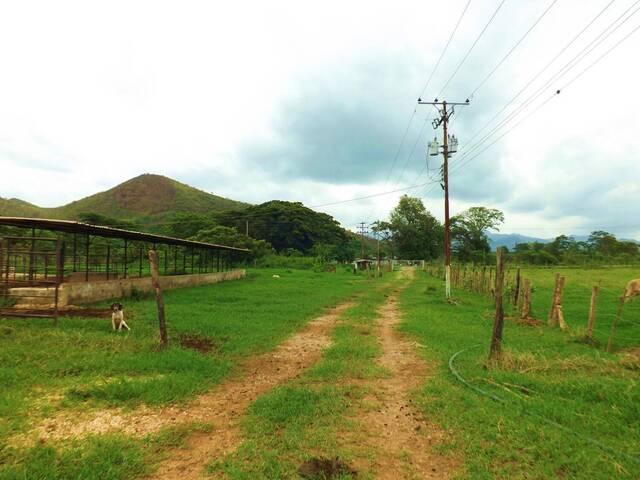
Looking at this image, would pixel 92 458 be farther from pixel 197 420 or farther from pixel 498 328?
pixel 498 328

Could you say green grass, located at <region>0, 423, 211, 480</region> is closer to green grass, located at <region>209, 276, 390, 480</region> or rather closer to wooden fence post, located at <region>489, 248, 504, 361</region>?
green grass, located at <region>209, 276, 390, 480</region>

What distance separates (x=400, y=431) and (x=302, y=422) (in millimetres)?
1283

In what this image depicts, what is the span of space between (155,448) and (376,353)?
583 centimetres

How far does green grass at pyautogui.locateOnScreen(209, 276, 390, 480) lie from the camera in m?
4.09

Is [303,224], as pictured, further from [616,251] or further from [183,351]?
[183,351]

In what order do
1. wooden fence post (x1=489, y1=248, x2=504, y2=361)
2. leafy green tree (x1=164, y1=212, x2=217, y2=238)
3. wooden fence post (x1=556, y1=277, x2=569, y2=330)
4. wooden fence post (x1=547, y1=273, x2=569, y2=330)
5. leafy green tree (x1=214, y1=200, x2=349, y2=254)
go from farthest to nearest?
leafy green tree (x1=214, y1=200, x2=349, y2=254)
leafy green tree (x1=164, y1=212, x2=217, y2=238)
wooden fence post (x1=547, y1=273, x2=569, y2=330)
wooden fence post (x1=556, y1=277, x2=569, y2=330)
wooden fence post (x1=489, y1=248, x2=504, y2=361)

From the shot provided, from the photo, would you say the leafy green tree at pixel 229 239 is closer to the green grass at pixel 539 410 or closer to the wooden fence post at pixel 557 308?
the wooden fence post at pixel 557 308

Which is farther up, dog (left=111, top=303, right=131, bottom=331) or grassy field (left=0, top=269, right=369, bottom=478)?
dog (left=111, top=303, right=131, bottom=331)

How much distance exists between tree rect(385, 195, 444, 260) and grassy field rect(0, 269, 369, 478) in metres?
85.7

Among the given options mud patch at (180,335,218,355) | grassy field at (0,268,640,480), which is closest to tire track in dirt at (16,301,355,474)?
grassy field at (0,268,640,480)

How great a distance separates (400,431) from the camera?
5.03 meters

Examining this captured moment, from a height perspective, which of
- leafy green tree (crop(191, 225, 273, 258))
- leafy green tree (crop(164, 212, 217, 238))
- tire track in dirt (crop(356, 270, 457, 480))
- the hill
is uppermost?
the hill

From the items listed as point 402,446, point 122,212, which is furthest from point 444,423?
point 122,212

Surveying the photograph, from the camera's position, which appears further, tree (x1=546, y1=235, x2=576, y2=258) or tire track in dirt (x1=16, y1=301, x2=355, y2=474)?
tree (x1=546, y1=235, x2=576, y2=258)
